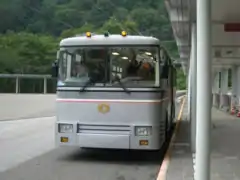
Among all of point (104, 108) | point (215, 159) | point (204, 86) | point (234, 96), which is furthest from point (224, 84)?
point (204, 86)

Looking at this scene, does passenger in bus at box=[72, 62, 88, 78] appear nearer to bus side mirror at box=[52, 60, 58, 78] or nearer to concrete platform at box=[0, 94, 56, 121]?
bus side mirror at box=[52, 60, 58, 78]

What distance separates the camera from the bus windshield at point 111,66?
1069 centimetres

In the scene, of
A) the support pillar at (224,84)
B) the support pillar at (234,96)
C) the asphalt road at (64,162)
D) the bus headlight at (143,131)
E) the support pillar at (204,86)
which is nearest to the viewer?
the support pillar at (204,86)

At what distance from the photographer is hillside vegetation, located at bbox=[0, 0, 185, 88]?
46500mm

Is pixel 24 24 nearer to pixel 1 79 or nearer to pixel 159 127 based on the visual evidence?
pixel 1 79

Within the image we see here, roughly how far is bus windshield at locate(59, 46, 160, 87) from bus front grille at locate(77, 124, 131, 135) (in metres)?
1.01

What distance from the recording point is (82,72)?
1094cm

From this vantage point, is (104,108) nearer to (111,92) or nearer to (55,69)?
(111,92)

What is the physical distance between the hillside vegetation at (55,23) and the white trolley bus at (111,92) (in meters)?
27.7

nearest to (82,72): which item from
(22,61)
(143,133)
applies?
(143,133)

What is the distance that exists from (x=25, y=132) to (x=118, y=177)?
31.6 ft

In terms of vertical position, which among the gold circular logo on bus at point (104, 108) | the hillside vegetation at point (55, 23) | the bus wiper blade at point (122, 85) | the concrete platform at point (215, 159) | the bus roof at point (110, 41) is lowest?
the concrete platform at point (215, 159)

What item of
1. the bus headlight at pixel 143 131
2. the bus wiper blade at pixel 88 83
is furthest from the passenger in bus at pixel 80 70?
the bus headlight at pixel 143 131

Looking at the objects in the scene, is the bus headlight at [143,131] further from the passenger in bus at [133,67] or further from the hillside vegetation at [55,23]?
the hillside vegetation at [55,23]
